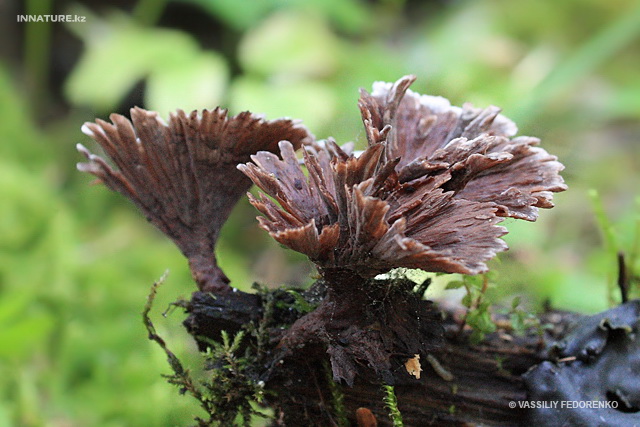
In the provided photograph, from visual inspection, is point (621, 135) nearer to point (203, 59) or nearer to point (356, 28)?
point (356, 28)

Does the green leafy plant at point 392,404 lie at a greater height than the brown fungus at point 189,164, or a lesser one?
lesser

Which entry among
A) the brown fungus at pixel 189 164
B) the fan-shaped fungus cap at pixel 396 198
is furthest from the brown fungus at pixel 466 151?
the brown fungus at pixel 189 164

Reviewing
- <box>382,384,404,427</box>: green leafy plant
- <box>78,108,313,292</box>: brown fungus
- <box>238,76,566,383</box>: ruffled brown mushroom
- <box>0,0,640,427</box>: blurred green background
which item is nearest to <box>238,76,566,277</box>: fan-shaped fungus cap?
<box>238,76,566,383</box>: ruffled brown mushroom

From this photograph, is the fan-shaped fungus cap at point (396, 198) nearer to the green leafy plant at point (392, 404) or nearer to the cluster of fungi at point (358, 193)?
the cluster of fungi at point (358, 193)

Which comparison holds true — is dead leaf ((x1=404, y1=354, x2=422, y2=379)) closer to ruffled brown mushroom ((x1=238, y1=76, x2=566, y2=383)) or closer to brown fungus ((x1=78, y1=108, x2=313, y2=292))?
ruffled brown mushroom ((x1=238, y1=76, x2=566, y2=383))

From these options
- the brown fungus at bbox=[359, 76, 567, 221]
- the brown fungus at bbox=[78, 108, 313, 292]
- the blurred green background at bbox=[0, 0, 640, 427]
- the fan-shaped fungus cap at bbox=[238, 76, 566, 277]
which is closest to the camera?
the fan-shaped fungus cap at bbox=[238, 76, 566, 277]

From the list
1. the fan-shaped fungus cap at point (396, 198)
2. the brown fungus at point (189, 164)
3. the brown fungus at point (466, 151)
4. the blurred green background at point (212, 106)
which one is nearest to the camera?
the fan-shaped fungus cap at point (396, 198)

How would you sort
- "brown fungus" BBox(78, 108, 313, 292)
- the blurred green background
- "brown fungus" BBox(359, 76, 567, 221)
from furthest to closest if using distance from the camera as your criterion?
1. the blurred green background
2. "brown fungus" BBox(78, 108, 313, 292)
3. "brown fungus" BBox(359, 76, 567, 221)

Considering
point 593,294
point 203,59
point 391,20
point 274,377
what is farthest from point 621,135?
point 274,377
